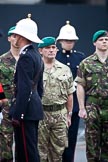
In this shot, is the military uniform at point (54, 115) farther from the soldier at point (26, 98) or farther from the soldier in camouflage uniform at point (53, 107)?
the soldier at point (26, 98)

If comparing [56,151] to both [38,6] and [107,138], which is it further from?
[38,6]

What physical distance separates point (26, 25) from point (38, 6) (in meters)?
6.62

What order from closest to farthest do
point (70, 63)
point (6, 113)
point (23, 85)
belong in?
point (23, 85) < point (6, 113) < point (70, 63)

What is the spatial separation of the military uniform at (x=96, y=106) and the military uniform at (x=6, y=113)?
3.12 ft

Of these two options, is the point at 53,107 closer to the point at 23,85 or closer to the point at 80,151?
the point at 23,85

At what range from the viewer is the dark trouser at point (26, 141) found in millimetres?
7074

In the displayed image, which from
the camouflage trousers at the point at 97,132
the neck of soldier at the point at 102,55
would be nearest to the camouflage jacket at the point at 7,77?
the camouflage trousers at the point at 97,132

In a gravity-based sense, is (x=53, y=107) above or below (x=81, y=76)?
below

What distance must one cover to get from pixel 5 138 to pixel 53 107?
2.56 feet

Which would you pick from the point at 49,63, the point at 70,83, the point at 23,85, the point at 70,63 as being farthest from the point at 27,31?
the point at 70,63

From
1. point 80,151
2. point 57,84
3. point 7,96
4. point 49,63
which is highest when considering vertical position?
point 49,63

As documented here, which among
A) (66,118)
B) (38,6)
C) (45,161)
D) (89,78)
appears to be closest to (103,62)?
(89,78)

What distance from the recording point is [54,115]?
27.5ft

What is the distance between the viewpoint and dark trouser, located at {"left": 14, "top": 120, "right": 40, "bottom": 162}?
7074 mm
